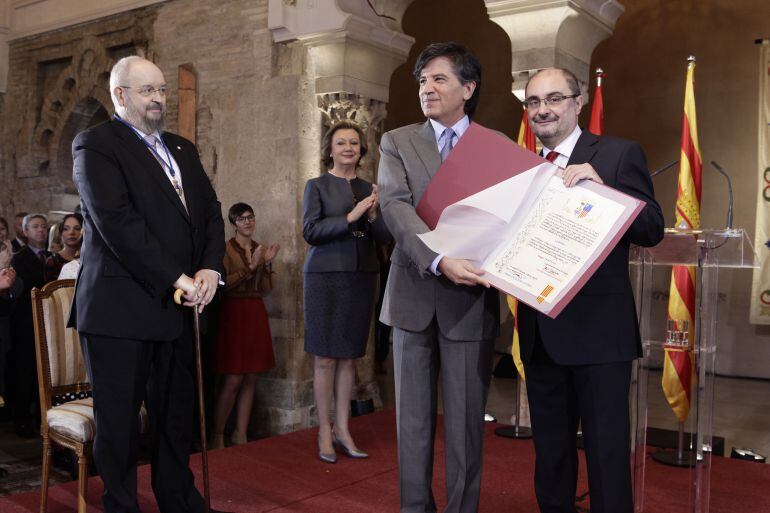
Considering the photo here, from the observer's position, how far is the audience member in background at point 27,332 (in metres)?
5.14

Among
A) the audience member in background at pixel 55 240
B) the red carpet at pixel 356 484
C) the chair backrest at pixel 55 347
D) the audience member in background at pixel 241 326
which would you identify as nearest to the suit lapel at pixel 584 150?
the red carpet at pixel 356 484

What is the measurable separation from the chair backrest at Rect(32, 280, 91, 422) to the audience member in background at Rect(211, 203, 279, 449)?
5.64 feet

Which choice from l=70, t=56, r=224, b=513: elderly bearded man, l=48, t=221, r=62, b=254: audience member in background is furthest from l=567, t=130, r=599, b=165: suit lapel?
l=48, t=221, r=62, b=254: audience member in background

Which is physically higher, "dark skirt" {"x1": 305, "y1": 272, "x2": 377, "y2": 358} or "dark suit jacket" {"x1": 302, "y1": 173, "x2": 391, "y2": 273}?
"dark suit jacket" {"x1": 302, "y1": 173, "x2": 391, "y2": 273}

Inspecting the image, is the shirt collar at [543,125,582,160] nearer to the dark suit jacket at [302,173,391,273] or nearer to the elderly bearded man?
the elderly bearded man

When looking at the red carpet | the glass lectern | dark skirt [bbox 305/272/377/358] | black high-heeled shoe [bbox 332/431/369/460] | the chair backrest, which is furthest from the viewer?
black high-heeled shoe [bbox 332/431/369/460]

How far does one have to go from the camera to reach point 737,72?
25.9ft

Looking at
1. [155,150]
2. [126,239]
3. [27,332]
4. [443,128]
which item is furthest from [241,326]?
[443,128]

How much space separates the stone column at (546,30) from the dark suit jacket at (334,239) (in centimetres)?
129

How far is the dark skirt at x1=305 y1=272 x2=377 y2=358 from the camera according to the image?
3924 millimetres

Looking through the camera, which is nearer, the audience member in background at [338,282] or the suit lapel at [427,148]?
the suit lapel at [427,148]

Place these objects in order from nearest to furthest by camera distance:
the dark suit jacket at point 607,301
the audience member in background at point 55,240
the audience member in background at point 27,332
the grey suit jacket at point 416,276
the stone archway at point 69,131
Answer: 1. the dark suit jacket at point 607,301
2. the grey suit jacket at point 416,276
3. the audience member in background at point 27,332
4. the audience member in background at point 55,240
5. the stone archway at point 69,131

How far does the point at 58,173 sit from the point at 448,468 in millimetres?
6573

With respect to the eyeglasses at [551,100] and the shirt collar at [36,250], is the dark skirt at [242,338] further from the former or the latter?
the eyeglasses at [551,100]
